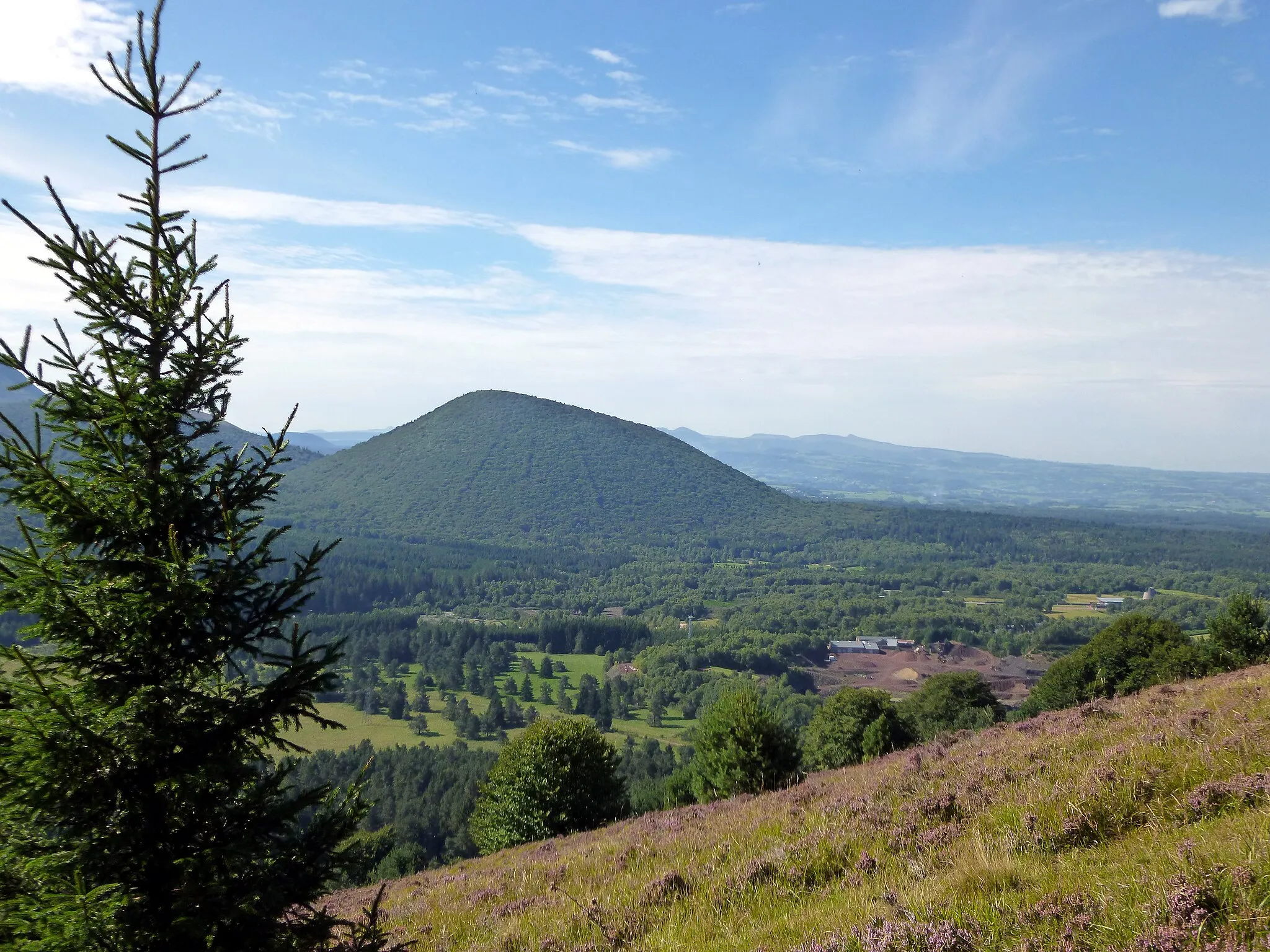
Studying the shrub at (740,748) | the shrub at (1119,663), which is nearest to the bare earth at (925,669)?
the shrub at (1119,663)

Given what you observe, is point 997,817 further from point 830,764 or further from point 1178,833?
point 830,764

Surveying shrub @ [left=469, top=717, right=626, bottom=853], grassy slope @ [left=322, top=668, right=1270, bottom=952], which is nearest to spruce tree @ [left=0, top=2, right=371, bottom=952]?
grassy slope @ [left=322, top=668, right=1270, bottom=952]

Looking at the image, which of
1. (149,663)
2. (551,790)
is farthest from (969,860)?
(551,790)

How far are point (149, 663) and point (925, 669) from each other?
103 meters

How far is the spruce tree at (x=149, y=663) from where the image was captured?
4469 mm

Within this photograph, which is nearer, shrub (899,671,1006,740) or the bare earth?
shrub (899,671,1006,740)

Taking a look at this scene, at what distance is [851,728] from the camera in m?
37.1

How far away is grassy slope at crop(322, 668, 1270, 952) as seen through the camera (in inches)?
156

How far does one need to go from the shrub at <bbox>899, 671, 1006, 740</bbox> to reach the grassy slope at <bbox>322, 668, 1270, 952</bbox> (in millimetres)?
34202

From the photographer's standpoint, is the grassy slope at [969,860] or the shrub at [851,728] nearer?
the grassy slope at [969,860]

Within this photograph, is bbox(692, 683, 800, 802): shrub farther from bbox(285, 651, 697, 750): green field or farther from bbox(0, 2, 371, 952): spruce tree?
bbox(285, 651, 697, 750): green field

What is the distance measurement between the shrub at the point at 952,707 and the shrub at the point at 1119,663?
2.34 metres

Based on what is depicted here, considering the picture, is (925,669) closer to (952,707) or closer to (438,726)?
(952,707)

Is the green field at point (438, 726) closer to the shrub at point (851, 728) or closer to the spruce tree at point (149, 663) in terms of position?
the shrub at point (851, 728)
